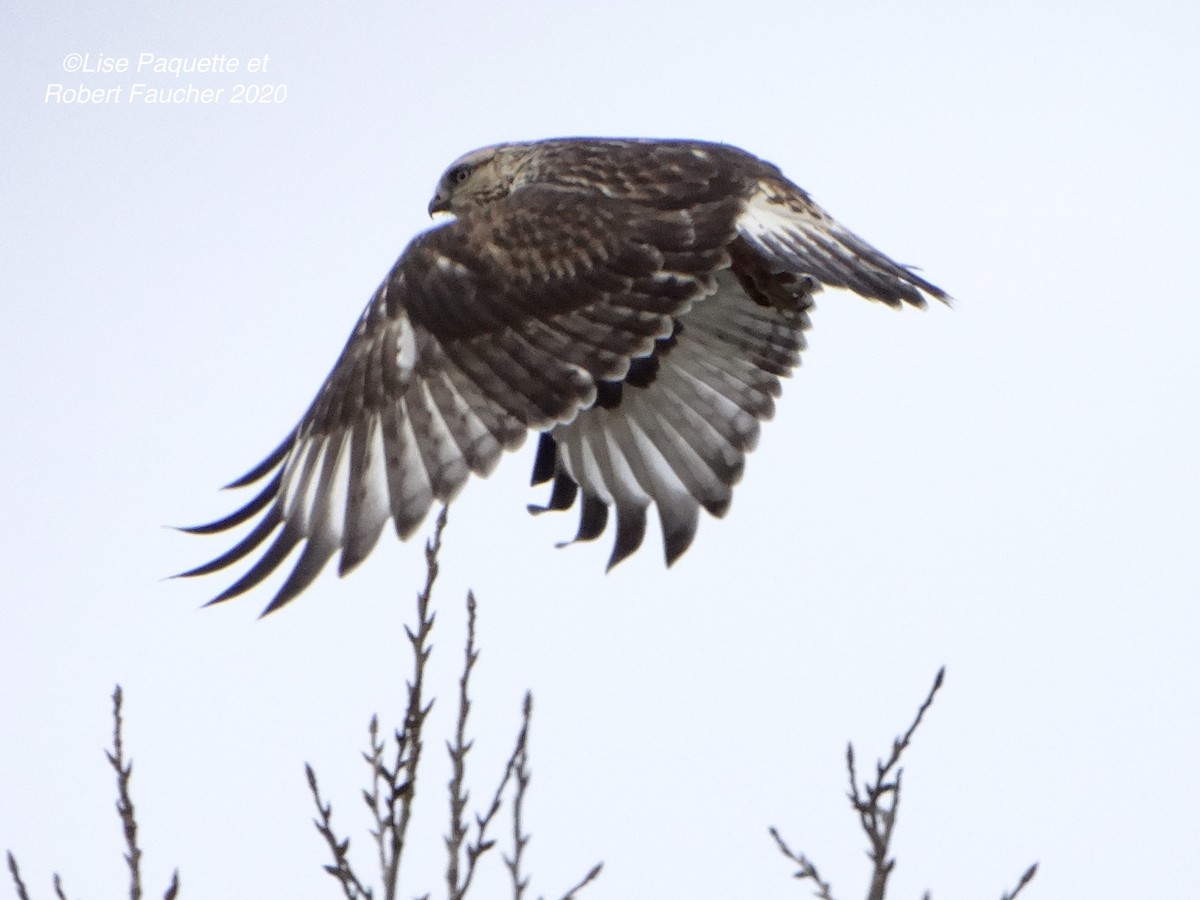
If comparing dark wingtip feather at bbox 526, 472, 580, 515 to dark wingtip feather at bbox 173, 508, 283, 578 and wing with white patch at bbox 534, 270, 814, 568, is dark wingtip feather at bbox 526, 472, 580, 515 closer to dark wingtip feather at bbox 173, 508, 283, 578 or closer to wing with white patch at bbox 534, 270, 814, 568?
wing with white patch at bbox 534, 270, 814, 568

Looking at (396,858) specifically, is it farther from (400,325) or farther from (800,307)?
(800,307)

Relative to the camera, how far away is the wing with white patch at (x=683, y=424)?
538cm

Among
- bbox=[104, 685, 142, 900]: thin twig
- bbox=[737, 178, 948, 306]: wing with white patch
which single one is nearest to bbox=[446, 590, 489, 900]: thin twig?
bbox=[104, 685, 142, 900]: thin twig

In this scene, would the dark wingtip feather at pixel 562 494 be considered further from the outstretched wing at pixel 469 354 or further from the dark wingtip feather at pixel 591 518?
the outstretched wing at pixel 469 354

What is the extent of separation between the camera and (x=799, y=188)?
557 cm

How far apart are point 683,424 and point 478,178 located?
1.52 m

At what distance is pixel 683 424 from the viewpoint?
5.50 metres

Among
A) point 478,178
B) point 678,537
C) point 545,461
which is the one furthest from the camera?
point 478,178

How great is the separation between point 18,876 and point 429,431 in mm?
1961

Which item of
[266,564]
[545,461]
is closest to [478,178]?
[545,461]

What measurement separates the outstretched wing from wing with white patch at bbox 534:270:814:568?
32.1 inches

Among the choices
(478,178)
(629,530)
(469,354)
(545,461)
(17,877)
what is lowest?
(17,877)

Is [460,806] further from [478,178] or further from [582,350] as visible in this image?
[478,178]

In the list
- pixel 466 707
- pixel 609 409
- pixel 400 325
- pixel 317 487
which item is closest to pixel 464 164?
pixel 609 409
